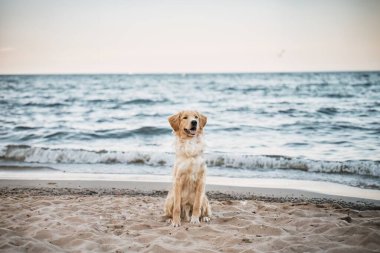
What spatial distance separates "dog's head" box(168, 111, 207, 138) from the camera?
4746mm

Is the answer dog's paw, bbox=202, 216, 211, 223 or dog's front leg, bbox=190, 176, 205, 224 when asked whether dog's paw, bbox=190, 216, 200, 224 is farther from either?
dog's paw, bbox=202, 216, 211, 223

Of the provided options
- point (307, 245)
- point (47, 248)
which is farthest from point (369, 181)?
point (47, 248)

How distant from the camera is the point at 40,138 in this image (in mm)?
14000

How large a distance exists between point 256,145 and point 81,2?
11.7m

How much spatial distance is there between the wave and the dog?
14.7ft

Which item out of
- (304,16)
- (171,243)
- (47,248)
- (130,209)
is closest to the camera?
(47,248)

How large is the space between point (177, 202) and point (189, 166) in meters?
0.56

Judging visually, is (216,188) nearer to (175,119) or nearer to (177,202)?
(177,202)

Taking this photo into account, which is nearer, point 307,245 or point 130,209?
point 307,245

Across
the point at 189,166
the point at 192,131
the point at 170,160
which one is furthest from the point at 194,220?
the point at 170,160

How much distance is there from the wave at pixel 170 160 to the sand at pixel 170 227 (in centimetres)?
302

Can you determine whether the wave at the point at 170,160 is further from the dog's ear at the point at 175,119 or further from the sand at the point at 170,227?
the dog's ear at the point at 175,119

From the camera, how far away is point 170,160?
979 cm

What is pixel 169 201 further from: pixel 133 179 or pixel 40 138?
pixel 40 138
